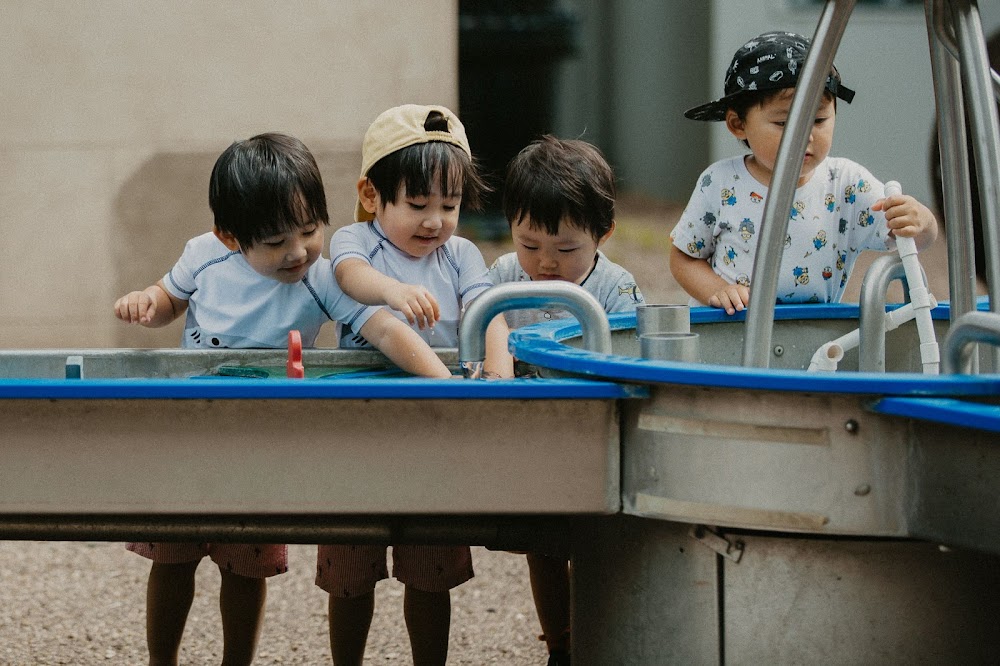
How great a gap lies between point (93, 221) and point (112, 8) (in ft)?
2.57

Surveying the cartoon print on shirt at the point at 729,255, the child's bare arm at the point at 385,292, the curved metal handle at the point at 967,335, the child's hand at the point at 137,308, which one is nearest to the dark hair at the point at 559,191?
the cartoon print on shirt at the point at 729,255

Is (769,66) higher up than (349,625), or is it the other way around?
(769,66)

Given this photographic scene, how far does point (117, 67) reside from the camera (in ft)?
16.1

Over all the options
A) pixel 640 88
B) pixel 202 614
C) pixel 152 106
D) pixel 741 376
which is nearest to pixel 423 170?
pixel 741 376

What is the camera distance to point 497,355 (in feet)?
7.87

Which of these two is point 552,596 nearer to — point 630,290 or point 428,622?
point 428,622

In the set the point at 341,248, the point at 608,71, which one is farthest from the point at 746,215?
the point at 608,71

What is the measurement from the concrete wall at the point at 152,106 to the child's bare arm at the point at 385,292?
245 cm

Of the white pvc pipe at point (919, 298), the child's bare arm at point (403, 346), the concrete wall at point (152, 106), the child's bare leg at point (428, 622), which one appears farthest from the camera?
the concrete wall at point (152, 106)

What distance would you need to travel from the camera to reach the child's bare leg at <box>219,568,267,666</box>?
8.64 feet

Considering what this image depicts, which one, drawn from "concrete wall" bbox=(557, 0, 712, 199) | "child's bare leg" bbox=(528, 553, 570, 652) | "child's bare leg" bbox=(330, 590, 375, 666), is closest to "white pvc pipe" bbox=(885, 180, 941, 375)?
"child's bare leg" bbox=(528, 553, 570, 652)

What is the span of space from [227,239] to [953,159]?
1310mm

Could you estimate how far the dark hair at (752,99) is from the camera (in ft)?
8.16

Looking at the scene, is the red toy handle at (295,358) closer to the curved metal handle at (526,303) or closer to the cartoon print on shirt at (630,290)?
the curved metal handle at (526,303)
